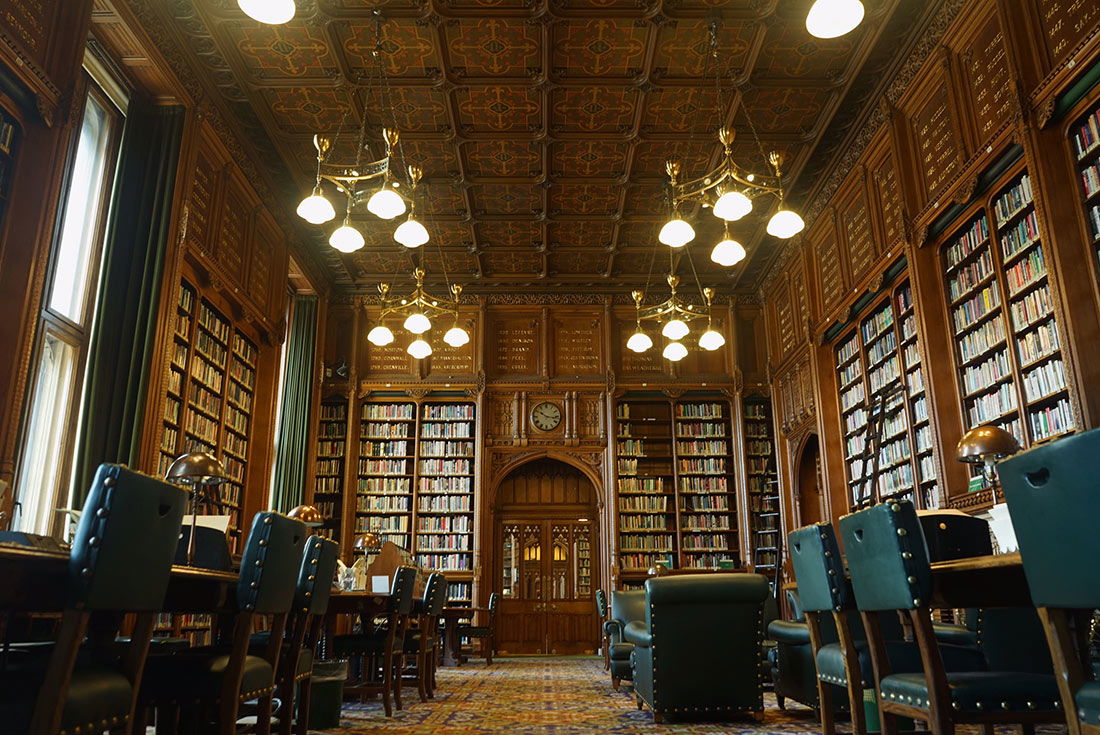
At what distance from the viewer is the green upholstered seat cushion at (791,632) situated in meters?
4.37

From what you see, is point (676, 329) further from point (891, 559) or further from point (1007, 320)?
→ point (891, 559)

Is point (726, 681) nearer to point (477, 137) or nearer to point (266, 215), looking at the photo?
point (477, 137)

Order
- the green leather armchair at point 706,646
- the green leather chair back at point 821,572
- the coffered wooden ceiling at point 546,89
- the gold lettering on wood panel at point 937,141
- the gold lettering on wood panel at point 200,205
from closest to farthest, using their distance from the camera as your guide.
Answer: the green leather chair back at point 821,572
the green leather armchair at point 706,646
the gold lettering on wood panel at point 937,141
the coffered wooden ceiling at point 546,89
the gold lettering on wood panel at point 200,205

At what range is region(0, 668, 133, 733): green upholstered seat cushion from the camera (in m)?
1.73

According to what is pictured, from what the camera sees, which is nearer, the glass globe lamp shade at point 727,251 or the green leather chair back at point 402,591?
the green leather chair back at point 402,591

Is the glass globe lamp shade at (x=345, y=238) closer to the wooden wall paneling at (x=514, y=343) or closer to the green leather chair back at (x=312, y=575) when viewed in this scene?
the green leather chair back at (x=312, y=575)

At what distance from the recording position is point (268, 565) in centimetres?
285

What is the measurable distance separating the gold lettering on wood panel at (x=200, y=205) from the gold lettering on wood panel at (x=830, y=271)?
21.8 ft

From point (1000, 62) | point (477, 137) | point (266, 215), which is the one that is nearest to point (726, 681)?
point (1000, 62)

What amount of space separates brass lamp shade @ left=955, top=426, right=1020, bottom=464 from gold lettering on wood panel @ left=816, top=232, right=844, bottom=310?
523 centimetres

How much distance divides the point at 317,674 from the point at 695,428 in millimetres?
8236

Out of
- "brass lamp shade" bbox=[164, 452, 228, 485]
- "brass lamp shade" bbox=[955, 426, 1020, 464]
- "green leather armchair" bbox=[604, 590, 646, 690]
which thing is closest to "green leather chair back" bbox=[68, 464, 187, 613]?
"brass lamp shade" bbox=[164, 452, 228, 485]

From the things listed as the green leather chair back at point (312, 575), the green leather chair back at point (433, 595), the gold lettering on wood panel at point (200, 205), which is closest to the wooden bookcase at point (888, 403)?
the green leather chair back at point (433, 595)

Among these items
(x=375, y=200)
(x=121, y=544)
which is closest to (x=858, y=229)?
(x=375, y=200)
